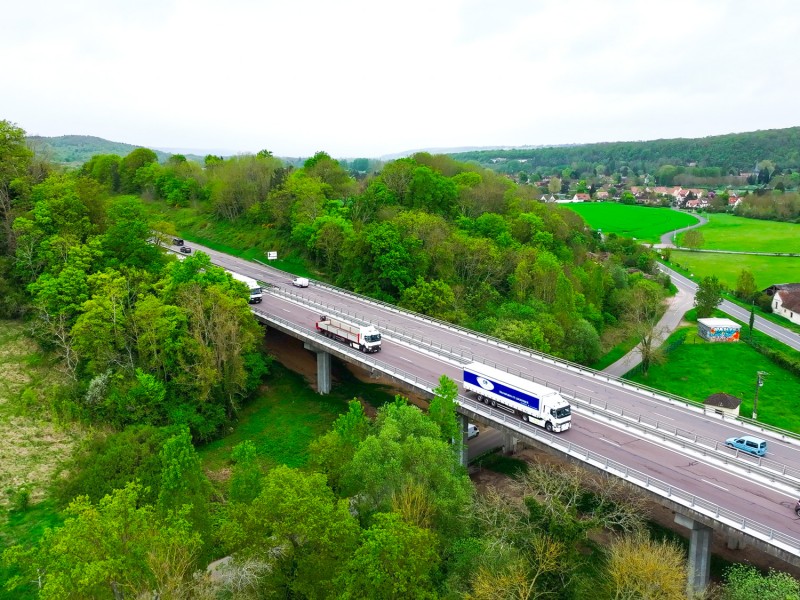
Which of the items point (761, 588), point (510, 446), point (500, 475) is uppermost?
point (761, 588)

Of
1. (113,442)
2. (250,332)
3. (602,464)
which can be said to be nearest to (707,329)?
(602,464)

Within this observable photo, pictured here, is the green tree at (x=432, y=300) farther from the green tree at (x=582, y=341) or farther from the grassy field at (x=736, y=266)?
the grassy field at (x=736, y=266)

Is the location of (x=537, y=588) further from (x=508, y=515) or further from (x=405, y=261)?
(x=405, y=261)

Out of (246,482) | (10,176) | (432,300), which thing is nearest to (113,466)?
(246,482)

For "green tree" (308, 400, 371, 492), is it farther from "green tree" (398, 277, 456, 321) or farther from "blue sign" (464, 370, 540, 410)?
"green tree" (398, 277, 456, 321)

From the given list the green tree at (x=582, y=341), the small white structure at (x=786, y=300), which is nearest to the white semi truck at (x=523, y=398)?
the green tree at (x=582, y=341)

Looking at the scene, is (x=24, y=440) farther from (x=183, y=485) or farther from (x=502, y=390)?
(x=502, y=390)
